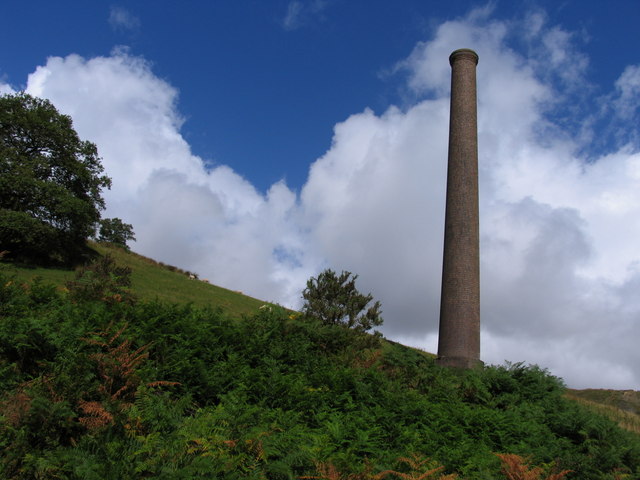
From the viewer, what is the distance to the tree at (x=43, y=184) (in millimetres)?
27797

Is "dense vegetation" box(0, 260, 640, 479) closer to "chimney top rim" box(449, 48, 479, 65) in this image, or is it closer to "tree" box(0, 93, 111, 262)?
"chimney top rim" box(449, 48, 479, 65)

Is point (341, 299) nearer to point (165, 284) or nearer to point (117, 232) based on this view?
point (165, 284)

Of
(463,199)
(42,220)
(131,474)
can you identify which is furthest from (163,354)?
(42,220)

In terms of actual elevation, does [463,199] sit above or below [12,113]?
below

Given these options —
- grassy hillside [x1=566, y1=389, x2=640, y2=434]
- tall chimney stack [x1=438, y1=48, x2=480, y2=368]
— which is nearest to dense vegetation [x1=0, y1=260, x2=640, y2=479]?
tall chimney stack [x1=438, y1=48, x2=480, y2=368]

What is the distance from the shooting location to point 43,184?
1126 inches

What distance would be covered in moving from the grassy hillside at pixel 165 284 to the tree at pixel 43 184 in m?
2.11

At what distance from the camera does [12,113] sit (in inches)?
1195

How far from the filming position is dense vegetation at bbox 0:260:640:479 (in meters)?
4.63

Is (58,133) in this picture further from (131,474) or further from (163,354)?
(131,474)

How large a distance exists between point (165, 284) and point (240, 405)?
27.8m

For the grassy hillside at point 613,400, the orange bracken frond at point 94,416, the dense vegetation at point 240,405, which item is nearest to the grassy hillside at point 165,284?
the dense vegetation at point 240,405

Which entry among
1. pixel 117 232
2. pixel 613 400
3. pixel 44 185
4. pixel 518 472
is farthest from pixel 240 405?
pixel 117 232

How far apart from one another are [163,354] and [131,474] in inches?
137
